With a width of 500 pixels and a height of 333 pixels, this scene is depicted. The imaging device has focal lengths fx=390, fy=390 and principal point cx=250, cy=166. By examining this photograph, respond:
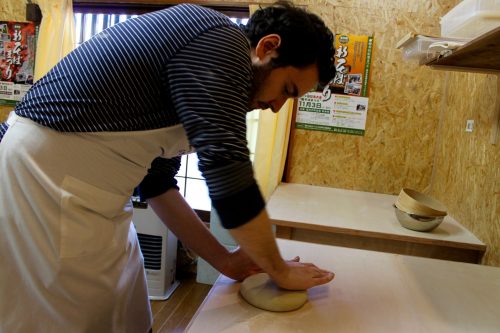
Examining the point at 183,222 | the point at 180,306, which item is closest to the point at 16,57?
the point at 180,306

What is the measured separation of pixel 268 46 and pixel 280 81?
7 cm

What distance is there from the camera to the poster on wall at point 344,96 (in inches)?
90.0

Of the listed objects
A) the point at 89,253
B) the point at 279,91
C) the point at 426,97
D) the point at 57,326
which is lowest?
the point at 57,326

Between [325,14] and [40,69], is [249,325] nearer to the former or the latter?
[325,14]

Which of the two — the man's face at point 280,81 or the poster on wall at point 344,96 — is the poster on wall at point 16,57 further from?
the man's face at point 280,81

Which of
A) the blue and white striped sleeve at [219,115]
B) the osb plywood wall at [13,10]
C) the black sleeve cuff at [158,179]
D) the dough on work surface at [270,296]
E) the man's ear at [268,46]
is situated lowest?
the dough on work surface at [270,296]

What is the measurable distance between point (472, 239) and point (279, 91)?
1.17 meters

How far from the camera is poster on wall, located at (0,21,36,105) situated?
2.63 metres

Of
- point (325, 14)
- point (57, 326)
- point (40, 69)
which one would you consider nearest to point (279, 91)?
point (57, 326)

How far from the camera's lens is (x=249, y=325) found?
72cm

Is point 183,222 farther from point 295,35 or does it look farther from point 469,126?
point 469,126

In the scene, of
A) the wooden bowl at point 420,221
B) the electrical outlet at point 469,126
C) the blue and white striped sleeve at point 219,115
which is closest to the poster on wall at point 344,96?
the electrical outlet at point 469,126

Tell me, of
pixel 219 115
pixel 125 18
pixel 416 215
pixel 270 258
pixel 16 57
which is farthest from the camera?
pixel 16 57

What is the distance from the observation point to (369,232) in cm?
154
